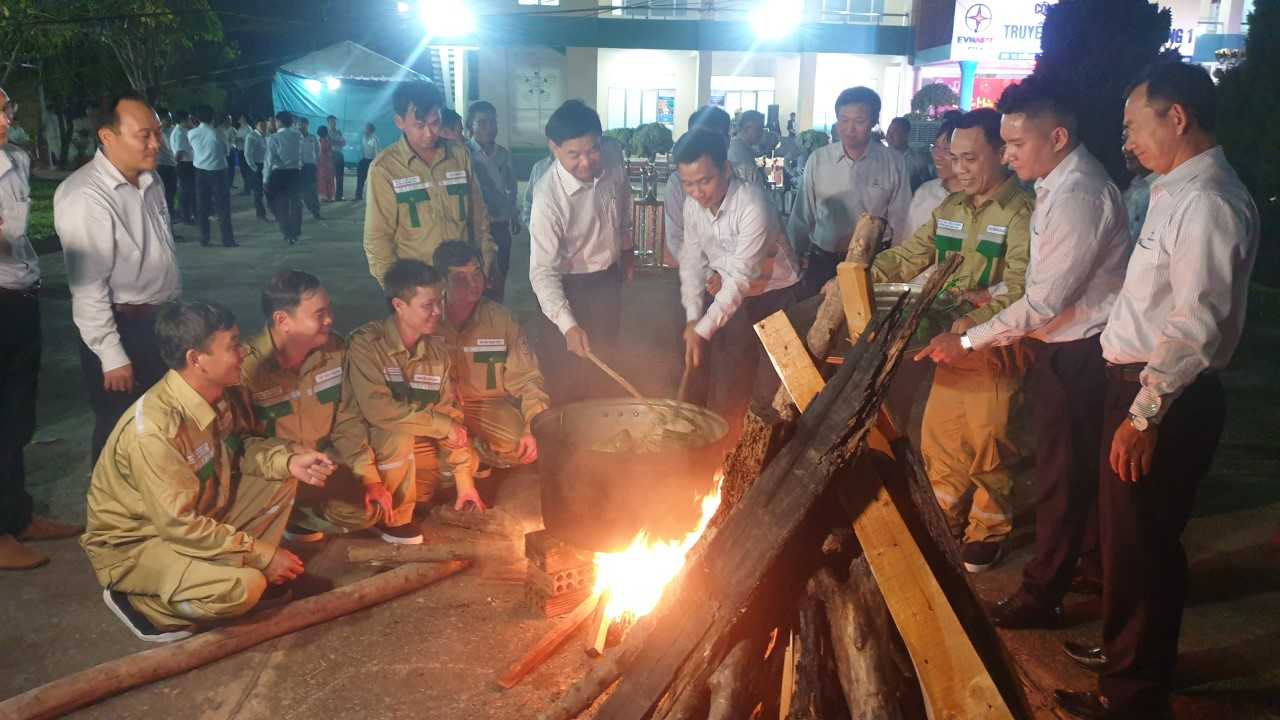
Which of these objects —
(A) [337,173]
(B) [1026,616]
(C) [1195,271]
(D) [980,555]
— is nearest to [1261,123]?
(D) [980,555]

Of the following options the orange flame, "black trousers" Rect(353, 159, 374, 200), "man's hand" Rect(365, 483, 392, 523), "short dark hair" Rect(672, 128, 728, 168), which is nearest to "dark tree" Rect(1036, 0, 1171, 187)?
"short dark hair" Rect(672, 128, 728, 168)

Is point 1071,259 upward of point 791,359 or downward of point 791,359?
upward

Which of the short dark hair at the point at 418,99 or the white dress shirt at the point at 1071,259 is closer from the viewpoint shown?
the white dress shirt at the point at 1071,259

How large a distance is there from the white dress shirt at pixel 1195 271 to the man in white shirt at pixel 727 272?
7.99 ft

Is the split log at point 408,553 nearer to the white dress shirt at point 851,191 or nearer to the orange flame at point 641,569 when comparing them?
the orange flame at point 641,569

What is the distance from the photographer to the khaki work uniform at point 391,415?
484cm

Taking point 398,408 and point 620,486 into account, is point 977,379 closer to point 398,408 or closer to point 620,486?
point 620,486

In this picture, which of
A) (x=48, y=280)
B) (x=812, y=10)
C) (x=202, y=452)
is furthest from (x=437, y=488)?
(x=812, y=10)

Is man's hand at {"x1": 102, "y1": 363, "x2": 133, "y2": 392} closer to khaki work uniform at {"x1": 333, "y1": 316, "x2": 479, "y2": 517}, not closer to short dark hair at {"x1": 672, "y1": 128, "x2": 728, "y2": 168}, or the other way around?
khaki work uniform at {"x1": 333, "y1": 316, "x2": 479, "y2": 517}

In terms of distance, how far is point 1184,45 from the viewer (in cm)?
2061

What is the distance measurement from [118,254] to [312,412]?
1187 millimetres

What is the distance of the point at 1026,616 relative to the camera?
3.98m

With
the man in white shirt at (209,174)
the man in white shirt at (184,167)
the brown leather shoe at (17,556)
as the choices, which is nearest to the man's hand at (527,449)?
the brown leather shoe at (17,556)

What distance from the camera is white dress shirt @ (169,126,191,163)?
1536 cm
